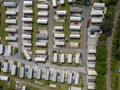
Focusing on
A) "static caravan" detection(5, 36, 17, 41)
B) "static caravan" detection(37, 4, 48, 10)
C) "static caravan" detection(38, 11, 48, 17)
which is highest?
"static caravan" detection(37, 4, 48, 10)

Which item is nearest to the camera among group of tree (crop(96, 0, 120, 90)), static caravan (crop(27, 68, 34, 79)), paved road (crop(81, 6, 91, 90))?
group of tree (crop(96, 0, 120, 90))

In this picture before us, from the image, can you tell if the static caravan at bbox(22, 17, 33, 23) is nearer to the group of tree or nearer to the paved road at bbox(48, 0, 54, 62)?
the paved road at bbox(48, 0, 54, 62)

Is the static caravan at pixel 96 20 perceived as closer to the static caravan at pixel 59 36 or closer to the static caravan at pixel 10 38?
the static caravan at pixel 59 36

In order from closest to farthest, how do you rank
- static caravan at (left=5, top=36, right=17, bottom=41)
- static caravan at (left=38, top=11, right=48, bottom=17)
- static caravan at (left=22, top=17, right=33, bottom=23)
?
1. static caravan at (left=38, top=11, right=48, bottom=17)
2. static caravan at (left=22, top=17, right=33, bottom=23)
3. static caravan at (left=5, top=36, right=17, bottom=41)

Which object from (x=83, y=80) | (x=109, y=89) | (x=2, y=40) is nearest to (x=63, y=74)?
(x=83, y=80)

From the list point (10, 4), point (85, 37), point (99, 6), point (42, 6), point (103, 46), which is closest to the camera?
point (103, 46)

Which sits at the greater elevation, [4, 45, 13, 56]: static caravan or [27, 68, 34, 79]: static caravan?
[4, 45, 13, 56]: static caravan

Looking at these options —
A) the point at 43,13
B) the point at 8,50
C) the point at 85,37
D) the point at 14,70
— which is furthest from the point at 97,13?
Result: the point at 14,70

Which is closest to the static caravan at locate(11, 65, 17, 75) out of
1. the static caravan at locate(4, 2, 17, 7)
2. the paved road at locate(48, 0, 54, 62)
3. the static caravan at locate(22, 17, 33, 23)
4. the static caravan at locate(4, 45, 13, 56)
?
the static caravan at locate(4, 45, 13, 56)

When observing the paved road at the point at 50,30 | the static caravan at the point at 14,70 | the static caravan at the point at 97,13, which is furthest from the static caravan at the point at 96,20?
the static caravan at the point at 14,70

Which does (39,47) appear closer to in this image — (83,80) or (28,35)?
(28,35)

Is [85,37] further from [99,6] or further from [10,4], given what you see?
[10,4]
